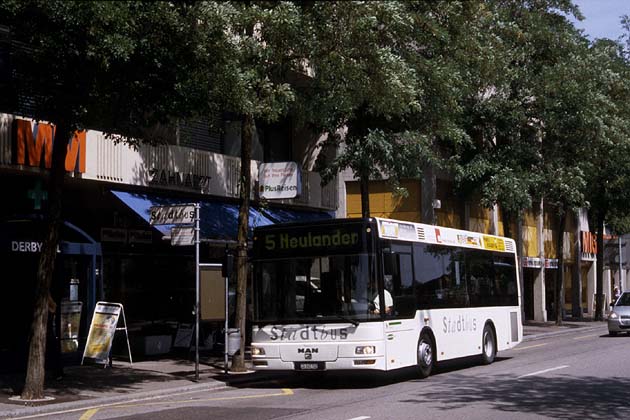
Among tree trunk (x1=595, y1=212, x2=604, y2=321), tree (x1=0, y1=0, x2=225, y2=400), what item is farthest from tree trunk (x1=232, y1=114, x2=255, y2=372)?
tree trunk (x1=595, y1=212, x2=604, y2=321)

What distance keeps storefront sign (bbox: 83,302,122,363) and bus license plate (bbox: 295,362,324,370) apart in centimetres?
488

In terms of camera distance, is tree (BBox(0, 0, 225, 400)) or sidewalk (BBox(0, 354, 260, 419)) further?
sidewalk (BBox(0, 354, 260, 419))

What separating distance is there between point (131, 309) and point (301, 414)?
11.4m

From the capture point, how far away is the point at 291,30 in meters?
16.1

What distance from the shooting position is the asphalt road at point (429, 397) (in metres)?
12.7

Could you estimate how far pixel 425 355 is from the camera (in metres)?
18.1

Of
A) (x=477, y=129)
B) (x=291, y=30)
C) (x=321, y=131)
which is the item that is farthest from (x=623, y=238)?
(x=291, y=30)

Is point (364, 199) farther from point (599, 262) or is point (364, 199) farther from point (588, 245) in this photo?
point (588, 245)

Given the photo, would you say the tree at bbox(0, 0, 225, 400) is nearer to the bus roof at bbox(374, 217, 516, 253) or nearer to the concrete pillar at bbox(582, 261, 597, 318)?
the bus roof at bbox(374, 217, 516, 253)

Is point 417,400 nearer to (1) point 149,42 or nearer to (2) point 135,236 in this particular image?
(1) point 149,42

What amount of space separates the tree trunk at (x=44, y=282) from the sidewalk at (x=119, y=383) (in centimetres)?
42

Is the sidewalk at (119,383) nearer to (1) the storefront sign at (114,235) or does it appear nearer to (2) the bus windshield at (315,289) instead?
(2) the bus windshield at (315,289)

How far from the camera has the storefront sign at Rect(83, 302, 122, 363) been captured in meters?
19.3

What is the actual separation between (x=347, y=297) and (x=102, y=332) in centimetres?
621
